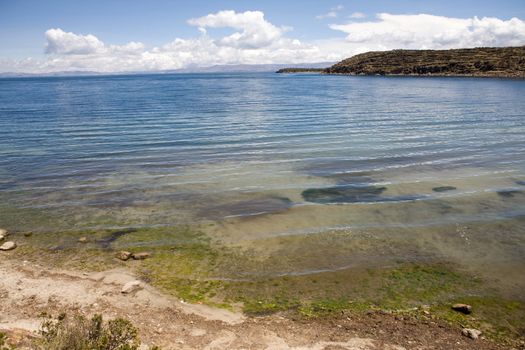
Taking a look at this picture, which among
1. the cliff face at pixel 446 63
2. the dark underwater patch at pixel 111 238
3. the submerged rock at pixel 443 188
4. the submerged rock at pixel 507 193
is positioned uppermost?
the cliff face at pixel 446 63

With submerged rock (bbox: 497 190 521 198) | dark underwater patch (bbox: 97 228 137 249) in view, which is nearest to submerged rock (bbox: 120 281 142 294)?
dark underwater patch (bbox: 97 228 137 249)

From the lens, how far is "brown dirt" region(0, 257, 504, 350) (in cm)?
868

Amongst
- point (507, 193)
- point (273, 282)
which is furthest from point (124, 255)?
point (507, 193)

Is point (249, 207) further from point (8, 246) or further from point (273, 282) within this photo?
point (8, 246)

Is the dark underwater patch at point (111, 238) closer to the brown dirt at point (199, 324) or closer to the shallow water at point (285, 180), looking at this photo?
the shallow water at point (285, 180)

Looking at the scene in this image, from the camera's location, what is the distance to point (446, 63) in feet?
459

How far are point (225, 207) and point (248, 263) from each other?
5097mm

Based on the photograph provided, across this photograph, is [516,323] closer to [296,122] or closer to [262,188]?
[262,188]

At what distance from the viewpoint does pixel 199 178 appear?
21594mm

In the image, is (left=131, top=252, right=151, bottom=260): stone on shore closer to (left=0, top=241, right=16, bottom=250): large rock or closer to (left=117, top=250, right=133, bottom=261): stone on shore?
(left=117, top=250, right=133, bottom=261): stone on shore

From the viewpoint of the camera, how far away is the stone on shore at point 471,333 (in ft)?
29.3

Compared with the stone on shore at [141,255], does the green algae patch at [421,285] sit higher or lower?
lower

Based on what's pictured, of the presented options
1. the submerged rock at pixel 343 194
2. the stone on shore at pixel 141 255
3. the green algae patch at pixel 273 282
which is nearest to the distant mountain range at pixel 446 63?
the submerged rock at pixel 343 194

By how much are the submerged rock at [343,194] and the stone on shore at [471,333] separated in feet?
30.2
